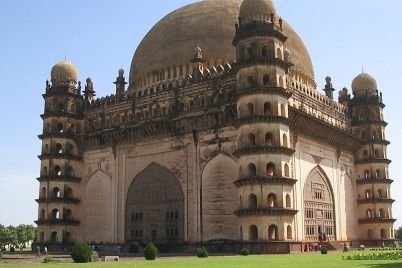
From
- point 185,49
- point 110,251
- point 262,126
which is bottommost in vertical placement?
point 110,251

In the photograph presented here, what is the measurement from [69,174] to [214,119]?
13367 mm

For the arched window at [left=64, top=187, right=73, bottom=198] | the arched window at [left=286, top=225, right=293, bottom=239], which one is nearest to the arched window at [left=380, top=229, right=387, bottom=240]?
→ the arched window at [left=286, top=225, right=293, bottom=239]

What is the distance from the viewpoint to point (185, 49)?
38875 millimetres

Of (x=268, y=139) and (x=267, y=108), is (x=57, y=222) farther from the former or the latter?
(x=267, y=108)

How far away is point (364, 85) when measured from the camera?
44.4 m

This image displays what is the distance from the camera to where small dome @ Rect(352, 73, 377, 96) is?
145ft

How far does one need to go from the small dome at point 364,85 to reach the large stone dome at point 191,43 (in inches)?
177

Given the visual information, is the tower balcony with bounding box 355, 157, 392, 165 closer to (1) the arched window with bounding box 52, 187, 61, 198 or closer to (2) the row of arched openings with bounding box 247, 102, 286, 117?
(2) the row of arched openings with bounding box 247, 102, 286, 117

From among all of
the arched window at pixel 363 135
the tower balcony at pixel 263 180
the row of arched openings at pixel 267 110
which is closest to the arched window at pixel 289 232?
the tower balcony at pixel 263 180

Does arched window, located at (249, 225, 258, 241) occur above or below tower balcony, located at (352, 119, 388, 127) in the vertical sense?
below

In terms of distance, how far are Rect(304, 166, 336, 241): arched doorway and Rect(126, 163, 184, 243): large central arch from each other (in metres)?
8.11

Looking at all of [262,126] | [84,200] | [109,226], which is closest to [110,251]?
[109,226]

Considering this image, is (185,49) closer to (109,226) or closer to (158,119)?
(158,119)

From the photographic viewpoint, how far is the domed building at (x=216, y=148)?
30.6 m
